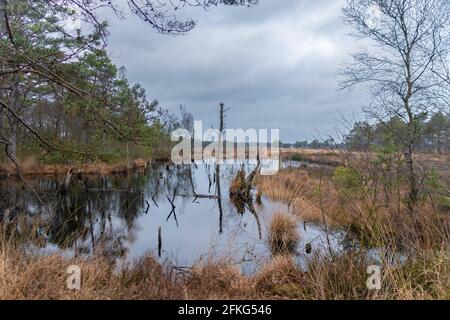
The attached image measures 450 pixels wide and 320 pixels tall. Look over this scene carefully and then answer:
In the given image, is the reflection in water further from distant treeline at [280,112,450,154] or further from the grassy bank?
distant treeline at [280,112,450,154]

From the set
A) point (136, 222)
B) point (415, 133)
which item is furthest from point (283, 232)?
point (136, 222)

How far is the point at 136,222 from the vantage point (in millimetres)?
11578

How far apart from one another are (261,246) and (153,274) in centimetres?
435

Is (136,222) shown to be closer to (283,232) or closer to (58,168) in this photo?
(283,232)

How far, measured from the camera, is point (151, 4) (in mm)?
4270

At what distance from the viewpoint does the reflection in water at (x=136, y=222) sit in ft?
21.2

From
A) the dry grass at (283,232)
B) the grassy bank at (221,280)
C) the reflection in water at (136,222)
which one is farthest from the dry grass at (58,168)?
the grassy bank at (221,280)

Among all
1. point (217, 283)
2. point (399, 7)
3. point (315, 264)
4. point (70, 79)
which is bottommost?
point (217, 283)

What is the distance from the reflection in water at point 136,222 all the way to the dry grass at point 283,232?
32 cm

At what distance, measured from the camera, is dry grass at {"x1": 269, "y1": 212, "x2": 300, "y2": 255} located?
8.16m

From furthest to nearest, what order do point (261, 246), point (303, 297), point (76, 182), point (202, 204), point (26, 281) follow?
point (76, 182), point (202, 204), point (261, 246), point (303, 297), point (26, 281)
